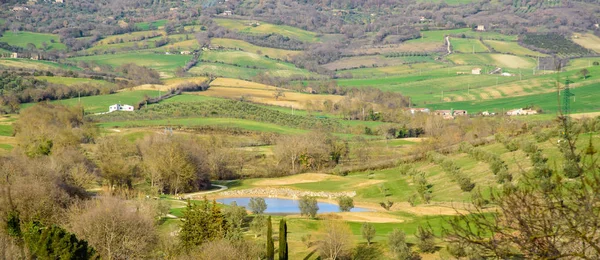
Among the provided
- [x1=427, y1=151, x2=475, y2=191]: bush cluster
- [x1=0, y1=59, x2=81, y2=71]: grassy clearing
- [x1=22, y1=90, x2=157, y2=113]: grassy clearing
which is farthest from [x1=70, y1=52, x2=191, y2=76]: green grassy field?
[x1=427, y1=151, x2=475, y2=191]: bush cluster

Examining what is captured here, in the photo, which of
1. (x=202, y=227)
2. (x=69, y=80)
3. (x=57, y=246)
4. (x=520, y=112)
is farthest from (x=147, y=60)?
(x=57, y=246)

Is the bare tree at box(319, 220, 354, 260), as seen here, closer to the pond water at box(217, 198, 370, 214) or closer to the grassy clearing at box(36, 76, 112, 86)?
the pond water at box(217, 198, 370, 214)

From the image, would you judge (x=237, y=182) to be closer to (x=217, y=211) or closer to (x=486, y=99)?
(x=217, y=211)

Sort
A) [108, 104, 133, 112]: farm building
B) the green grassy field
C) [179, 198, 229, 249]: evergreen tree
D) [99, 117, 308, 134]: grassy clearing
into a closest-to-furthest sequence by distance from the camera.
Answer: [179, 198, 229, 249]: evergreen tree, [99, 117, 308, 134]: grassy clearing, [108, 104, 133, 112]: farm building, the green grassy field

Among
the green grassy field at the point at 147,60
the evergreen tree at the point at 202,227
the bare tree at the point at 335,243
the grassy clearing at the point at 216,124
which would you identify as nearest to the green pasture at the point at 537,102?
the grassy clearing at the point at 216,124

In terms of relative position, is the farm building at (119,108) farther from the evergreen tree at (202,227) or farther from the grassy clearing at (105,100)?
the evergreen tree at (202,227)

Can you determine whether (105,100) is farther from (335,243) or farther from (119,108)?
(335,243)

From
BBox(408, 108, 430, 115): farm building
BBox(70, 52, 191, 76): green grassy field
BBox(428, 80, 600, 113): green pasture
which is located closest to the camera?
BBox(428, 80, 600, 113): green pasture
